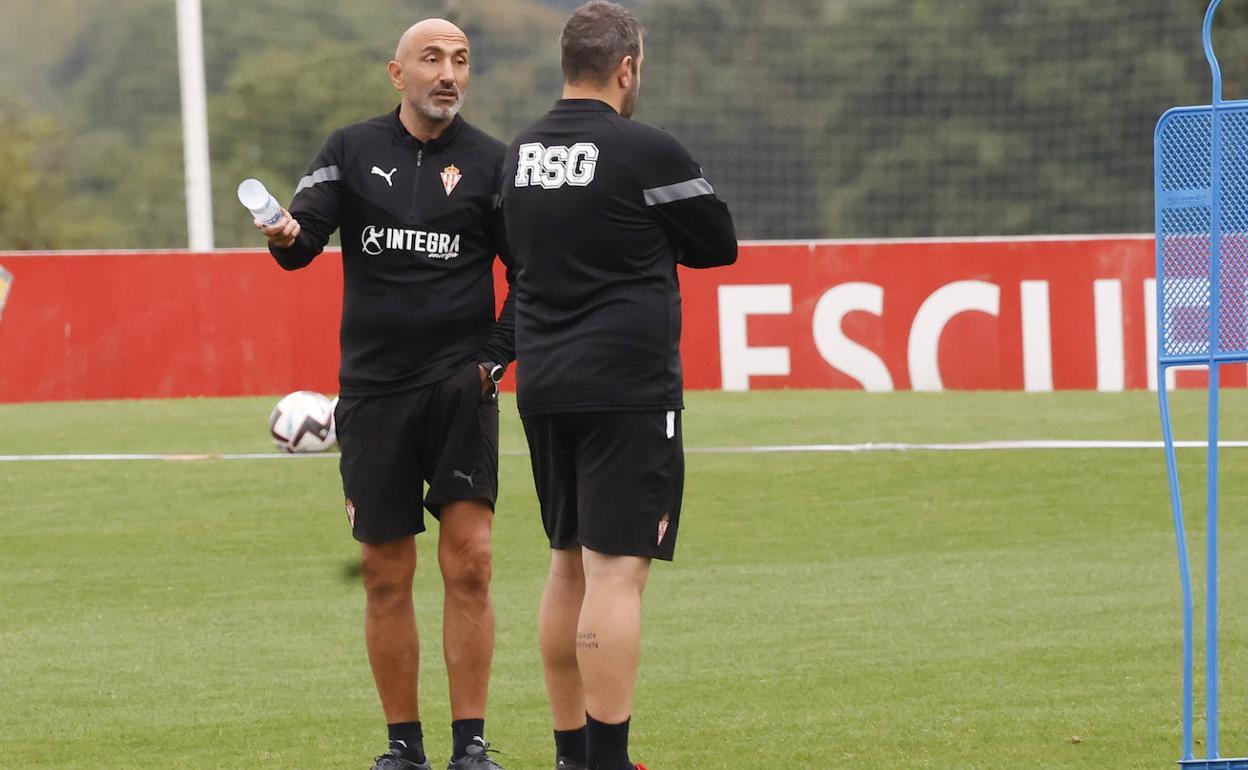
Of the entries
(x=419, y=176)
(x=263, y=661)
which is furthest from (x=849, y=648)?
(x=419, y=176)

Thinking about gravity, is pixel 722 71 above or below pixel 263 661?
above

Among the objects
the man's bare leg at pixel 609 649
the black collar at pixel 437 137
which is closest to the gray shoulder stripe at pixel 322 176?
the black collar at pixel 437 137

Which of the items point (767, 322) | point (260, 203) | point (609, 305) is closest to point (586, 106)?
point (609, 305)

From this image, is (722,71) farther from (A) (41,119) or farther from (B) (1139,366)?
(A) (41,119)

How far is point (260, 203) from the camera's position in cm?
534

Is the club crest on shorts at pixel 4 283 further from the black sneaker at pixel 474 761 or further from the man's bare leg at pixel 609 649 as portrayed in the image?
the man's bare leg at pixel 609 649

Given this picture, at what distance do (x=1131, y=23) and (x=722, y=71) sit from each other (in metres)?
6.98

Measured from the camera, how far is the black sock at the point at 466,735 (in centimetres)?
563

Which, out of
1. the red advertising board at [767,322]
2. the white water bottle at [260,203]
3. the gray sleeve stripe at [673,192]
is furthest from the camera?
the red advertising board at [767,322]

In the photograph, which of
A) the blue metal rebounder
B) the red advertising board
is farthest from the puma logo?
the red advertising board

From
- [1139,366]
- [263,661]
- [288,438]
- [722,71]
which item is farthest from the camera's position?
[722,71]

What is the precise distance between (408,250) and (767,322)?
1037cm

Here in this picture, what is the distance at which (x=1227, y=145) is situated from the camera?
193 inches

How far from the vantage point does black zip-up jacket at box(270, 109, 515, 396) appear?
5629 millimetres
